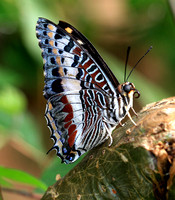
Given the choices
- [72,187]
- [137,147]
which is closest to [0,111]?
[72,187]

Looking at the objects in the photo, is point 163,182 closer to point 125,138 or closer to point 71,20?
point 125,138

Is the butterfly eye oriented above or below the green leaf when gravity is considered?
above

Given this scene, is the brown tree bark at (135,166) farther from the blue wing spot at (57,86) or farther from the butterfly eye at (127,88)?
the blue wing spot at (57,86)

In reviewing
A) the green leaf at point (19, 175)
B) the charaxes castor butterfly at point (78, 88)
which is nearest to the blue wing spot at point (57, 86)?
the charaxes castor butterfly at point (78, 88)

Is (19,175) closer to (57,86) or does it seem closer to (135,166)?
(57,86)

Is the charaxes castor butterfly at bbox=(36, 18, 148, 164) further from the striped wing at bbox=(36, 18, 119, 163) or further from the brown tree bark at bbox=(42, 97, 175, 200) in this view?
the brown tree bark at bbox=(42, 97, 175, 200)

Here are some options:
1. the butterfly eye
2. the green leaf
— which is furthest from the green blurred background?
the butterfly eye
